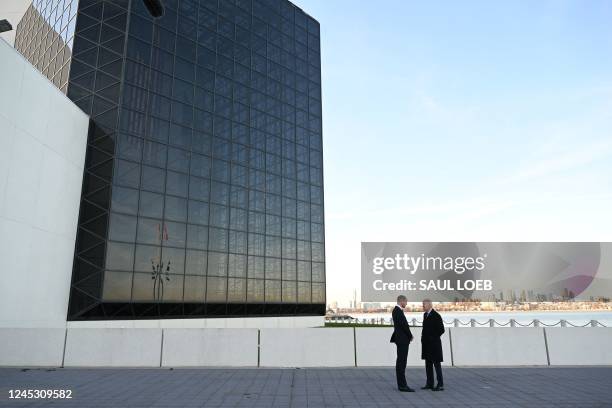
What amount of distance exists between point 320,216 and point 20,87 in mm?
28187

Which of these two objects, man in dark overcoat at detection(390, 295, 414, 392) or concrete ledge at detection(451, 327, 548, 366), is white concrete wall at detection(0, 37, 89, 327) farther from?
concrete ledge at detection(451, 327, 548, 366)

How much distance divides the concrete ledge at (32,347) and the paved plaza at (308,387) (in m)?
0.65

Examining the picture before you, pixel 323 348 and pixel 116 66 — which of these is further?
pixel 116 66

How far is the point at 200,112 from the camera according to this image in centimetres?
3441

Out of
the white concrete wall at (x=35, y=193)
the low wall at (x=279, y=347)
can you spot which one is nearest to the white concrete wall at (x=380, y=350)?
the low wall at (x=279, y=347)

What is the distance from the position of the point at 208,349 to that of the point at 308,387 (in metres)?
4.55

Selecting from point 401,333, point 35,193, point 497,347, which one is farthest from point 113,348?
point 35,193

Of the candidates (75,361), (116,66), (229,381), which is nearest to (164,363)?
(75,361)

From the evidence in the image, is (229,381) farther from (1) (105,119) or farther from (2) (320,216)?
(2) (320,216)


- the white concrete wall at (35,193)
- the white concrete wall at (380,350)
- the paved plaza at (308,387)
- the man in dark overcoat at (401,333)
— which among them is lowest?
the paved plaza at (308,387)

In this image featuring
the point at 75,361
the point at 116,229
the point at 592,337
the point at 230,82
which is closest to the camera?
the point at 75,361

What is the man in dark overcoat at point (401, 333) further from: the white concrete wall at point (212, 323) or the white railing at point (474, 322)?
the white concrete wall at point (212, 323)

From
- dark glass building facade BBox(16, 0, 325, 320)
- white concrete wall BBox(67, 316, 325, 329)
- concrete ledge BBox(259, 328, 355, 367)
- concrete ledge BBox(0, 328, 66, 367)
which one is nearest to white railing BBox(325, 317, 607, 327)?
white concrete wall BBox(67, 316, 325, 329)

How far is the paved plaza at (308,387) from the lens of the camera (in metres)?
8.68
